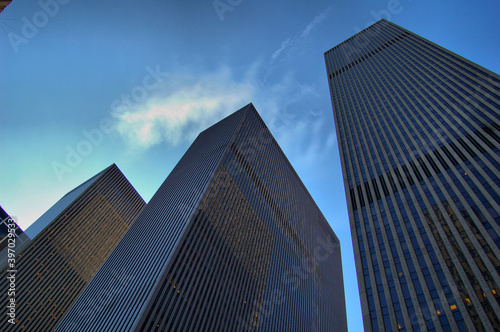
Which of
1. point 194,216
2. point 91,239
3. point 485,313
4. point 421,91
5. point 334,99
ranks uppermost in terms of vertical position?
point 334,99

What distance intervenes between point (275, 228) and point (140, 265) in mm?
60717

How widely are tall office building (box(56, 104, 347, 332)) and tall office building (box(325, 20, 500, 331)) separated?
127 ft

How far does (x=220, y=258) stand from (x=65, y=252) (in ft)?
353

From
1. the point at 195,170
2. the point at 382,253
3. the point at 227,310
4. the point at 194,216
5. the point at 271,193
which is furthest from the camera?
the point at 271,193

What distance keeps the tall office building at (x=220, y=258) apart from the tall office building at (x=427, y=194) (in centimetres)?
3865

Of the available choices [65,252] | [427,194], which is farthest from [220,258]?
[65,252]

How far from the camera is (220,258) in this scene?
3179 inches

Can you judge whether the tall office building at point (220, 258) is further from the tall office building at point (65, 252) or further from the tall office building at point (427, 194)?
the tall office building at point (65, 252)

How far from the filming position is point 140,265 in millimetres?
73062

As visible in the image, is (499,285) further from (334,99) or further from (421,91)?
(334,99)

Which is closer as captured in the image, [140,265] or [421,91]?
[140,265]

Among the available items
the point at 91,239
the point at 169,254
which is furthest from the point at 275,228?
the point at 91,239

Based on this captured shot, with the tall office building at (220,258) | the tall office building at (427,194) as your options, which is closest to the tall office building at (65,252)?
the tall office building at (220,258)

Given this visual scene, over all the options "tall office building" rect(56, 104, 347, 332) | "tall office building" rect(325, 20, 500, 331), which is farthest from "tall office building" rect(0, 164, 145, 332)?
"tall office building" rect(325, 20, 500, 331)
